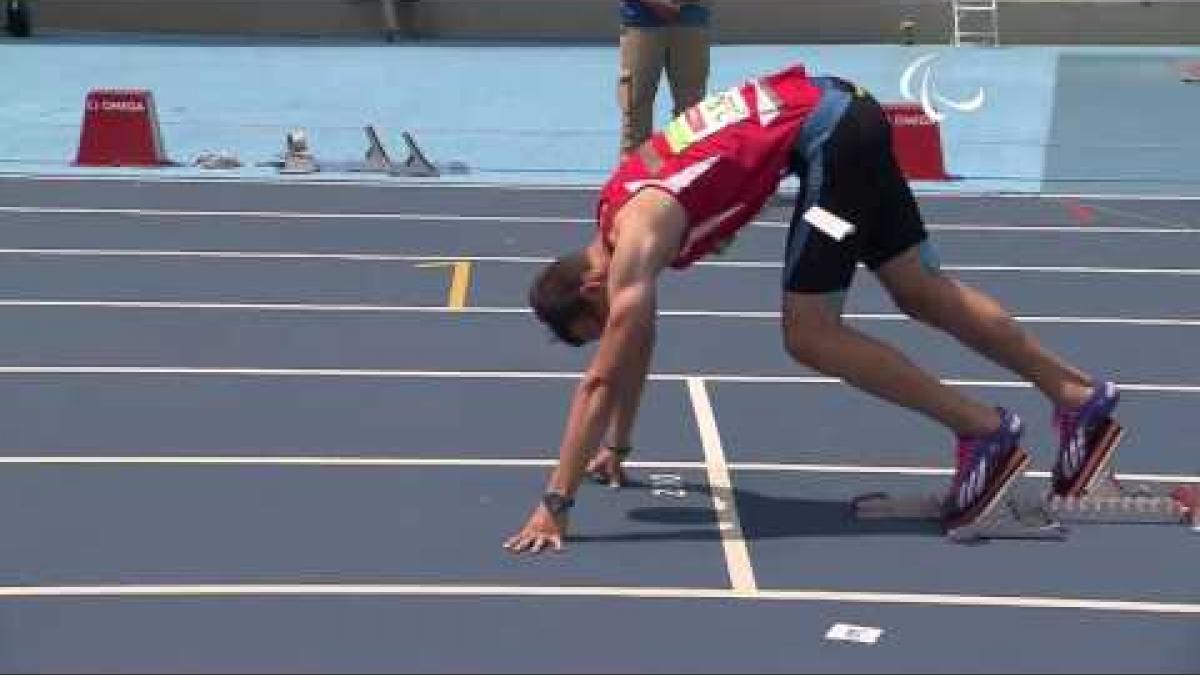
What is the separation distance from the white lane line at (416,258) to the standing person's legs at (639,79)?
111 cm

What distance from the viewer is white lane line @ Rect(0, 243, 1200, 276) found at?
10.4 m

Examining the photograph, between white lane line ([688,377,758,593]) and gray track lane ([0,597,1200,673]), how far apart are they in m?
0.28

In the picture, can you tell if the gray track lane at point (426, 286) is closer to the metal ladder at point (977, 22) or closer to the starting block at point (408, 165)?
the starting block at point (408, 165)

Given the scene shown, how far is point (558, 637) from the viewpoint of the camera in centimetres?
488

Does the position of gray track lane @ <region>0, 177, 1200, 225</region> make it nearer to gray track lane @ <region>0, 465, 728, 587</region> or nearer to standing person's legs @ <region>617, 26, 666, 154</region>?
standing person's legs @ <region>617, 26, 666, 154</region>

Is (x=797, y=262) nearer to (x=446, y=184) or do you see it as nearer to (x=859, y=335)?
(x=859, y=335)

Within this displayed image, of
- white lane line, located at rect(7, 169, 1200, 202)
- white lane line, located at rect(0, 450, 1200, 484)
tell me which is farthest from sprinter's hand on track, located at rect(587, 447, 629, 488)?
white lane line, located at rect(7, 169, 1200, 202)

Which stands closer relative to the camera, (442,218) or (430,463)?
(430,463)

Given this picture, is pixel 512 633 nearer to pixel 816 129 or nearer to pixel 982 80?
pixel 816 129

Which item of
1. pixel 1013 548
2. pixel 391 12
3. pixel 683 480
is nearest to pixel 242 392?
pixel 683 480

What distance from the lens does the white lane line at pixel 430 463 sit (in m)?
6.45

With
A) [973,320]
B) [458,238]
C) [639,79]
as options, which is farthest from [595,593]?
[639,79]

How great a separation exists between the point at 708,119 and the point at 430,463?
1.62m

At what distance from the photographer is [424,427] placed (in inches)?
275
